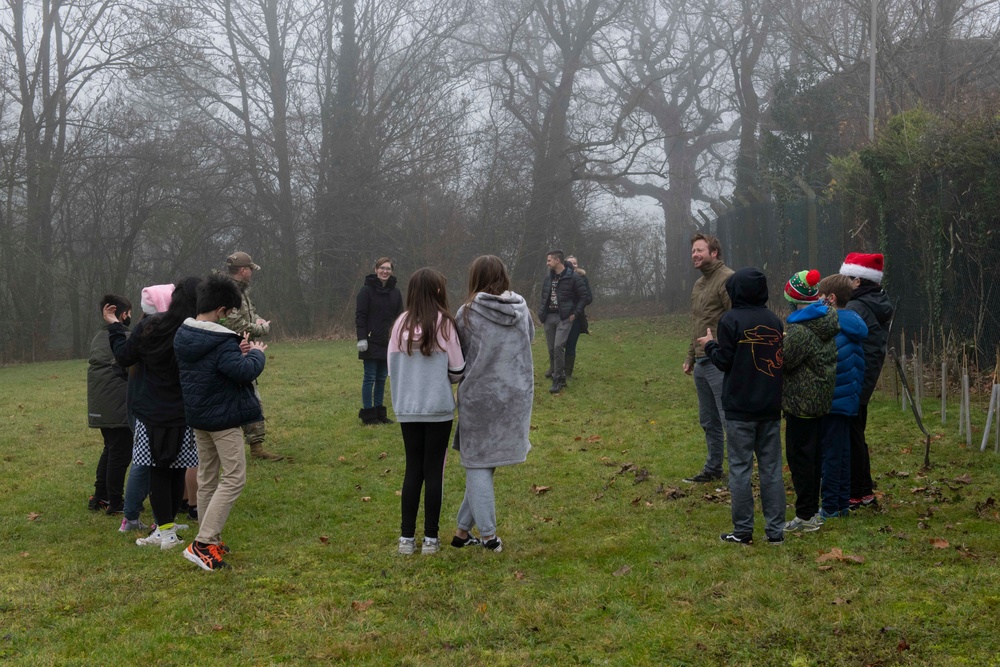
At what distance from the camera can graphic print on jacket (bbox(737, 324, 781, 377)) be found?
5562 mm

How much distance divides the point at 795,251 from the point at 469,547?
11508mm

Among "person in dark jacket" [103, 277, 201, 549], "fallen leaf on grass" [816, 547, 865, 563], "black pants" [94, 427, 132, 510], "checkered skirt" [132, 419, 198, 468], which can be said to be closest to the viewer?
"fallen leaf on grass" [816, 547, 865, 563]

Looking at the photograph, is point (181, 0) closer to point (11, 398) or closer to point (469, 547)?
point (11, 398)

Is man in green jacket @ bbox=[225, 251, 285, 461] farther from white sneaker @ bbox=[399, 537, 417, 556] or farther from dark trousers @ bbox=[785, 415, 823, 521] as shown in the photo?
dark trousers @ bbox=[785, 415, 823, 521]

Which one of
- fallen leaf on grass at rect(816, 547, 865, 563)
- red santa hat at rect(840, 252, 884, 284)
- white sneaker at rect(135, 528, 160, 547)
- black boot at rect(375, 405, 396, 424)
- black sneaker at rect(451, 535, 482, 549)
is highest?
red santa hat at rect(840, 252, 884, 284)

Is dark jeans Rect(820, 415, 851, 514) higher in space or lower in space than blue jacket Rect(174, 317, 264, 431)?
lower

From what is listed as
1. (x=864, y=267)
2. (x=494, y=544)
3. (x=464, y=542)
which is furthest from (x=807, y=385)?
(x=464, y=542)

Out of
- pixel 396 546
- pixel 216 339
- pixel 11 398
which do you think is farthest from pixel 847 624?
pixel 11 398

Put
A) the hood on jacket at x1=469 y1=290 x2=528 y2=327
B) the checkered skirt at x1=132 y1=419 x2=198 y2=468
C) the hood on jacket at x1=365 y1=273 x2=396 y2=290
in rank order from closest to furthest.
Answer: the hood on jacket at x1=469 y1=290 x2=528 y2=327
the checkered skirt at x1=132 y1=419 x2=198 y2=468
the hood on jacket at x1=365 y1=273 x2=396 y2=290

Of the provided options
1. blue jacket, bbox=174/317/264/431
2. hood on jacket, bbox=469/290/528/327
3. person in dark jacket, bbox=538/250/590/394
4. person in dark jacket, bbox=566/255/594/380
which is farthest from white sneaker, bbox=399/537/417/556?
person in dark jacket, bbox=566/255/594/380

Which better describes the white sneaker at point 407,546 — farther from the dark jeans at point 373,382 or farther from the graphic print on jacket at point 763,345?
the dark jeans at point 373,382

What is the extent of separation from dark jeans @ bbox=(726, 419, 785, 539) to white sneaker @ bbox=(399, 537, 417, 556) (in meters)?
1.93

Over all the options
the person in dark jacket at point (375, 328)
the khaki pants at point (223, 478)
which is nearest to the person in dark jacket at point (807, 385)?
the khaki pants at point (223, 478)

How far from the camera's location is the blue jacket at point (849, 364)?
6094 millimetres
